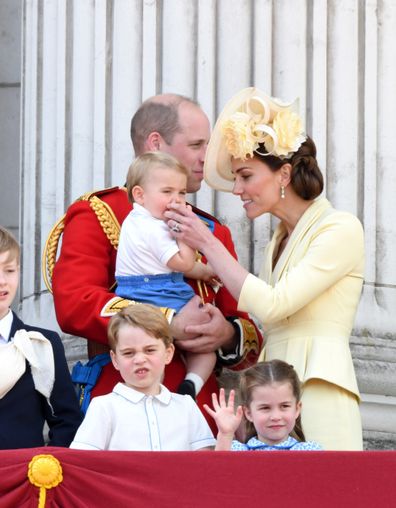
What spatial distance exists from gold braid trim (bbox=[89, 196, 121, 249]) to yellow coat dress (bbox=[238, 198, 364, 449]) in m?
0.60

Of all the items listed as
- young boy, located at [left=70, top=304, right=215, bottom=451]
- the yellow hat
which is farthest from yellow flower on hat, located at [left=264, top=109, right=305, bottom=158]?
young boy, located at [left=70, top=304, right=215, bottom=451]

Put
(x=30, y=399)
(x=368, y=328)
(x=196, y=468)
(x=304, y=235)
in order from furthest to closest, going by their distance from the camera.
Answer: (x=368, y=328), (x=304, y=235), (x=30, y=399), (x=196, y=468)

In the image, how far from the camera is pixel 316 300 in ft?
19.5

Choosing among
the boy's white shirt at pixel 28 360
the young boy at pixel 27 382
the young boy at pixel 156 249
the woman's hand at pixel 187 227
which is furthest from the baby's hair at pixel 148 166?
the boy's white shirt at pixel 28 360

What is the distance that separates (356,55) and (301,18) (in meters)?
0.26

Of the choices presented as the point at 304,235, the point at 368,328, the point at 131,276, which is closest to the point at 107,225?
the point at 131,276

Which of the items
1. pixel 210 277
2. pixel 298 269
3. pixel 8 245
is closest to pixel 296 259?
pixel 298 269

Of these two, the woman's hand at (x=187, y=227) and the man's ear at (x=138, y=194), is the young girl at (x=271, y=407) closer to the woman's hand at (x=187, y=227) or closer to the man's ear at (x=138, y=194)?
the woman's hand at (x=187, y=227)

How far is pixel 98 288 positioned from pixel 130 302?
179 millimetres

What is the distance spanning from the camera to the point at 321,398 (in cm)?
586

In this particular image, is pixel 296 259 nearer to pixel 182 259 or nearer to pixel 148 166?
pixel 182 259

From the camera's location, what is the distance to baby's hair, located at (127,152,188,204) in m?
6.10

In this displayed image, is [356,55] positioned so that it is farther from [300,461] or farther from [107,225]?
[300,461]

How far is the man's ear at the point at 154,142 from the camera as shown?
659 centimetres
